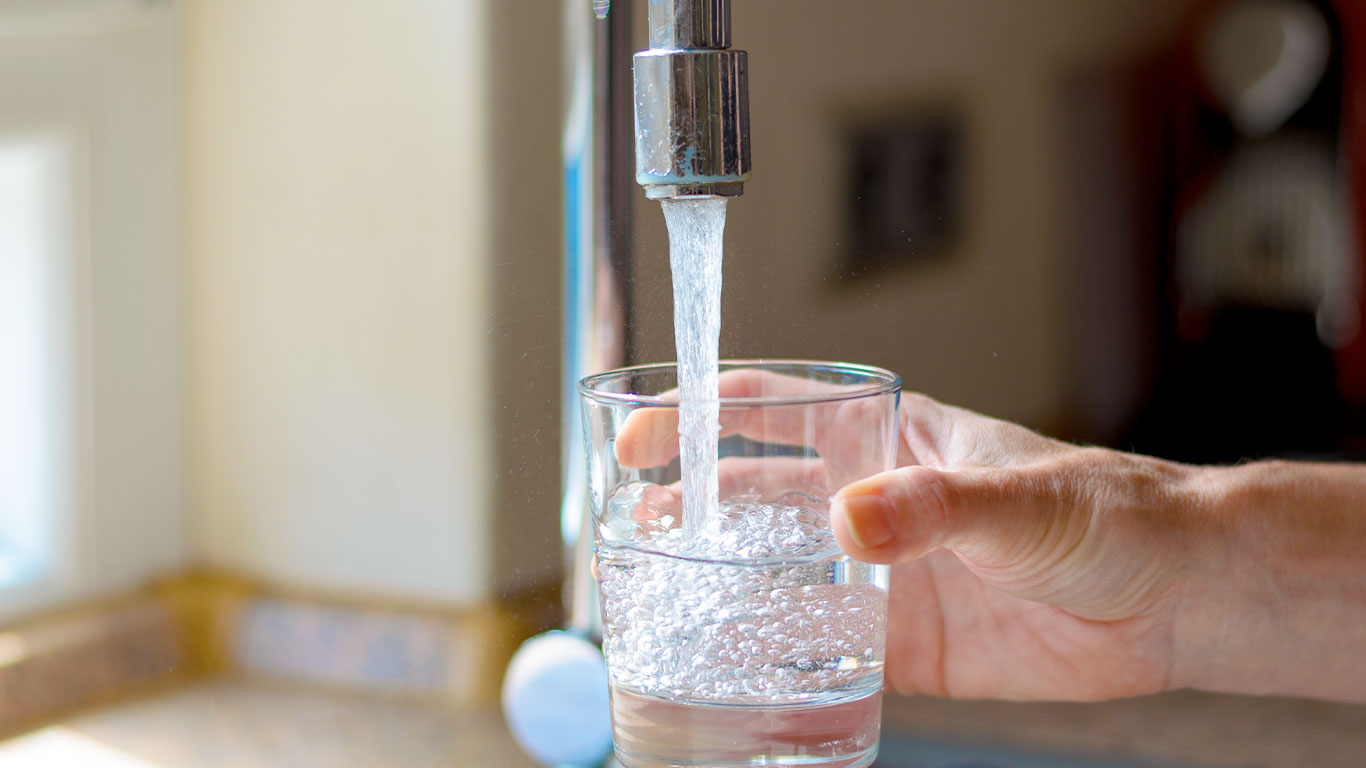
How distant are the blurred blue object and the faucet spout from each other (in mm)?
186

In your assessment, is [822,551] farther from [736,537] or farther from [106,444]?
[106,444]

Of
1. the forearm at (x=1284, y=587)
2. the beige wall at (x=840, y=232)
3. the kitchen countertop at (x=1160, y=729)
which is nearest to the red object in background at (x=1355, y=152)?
the kitchen countertop at (x=1160, y=729)

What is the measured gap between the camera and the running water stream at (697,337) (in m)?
0.37

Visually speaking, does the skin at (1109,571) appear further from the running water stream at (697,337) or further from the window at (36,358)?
the window at (36,358)

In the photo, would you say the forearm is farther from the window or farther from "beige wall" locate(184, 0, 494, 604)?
the window

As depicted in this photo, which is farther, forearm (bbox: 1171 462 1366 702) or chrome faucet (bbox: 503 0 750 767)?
forearm (bbox: 1171 462 1366 702)

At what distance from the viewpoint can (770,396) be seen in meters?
0.42

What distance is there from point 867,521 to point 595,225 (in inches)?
5.9

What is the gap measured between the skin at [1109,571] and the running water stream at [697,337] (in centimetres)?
3

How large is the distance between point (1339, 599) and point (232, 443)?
474 mm

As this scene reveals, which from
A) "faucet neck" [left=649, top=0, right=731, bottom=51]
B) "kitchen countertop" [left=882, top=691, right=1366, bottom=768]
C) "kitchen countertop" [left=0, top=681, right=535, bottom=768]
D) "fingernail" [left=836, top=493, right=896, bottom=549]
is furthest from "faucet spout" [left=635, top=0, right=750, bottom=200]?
"kitchen countertop" [left=882, top=691, right=1366, bottom=768]

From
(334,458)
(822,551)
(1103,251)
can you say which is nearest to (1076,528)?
(822,551)

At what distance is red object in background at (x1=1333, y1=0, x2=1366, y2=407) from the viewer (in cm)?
114

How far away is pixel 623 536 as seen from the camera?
376mm
